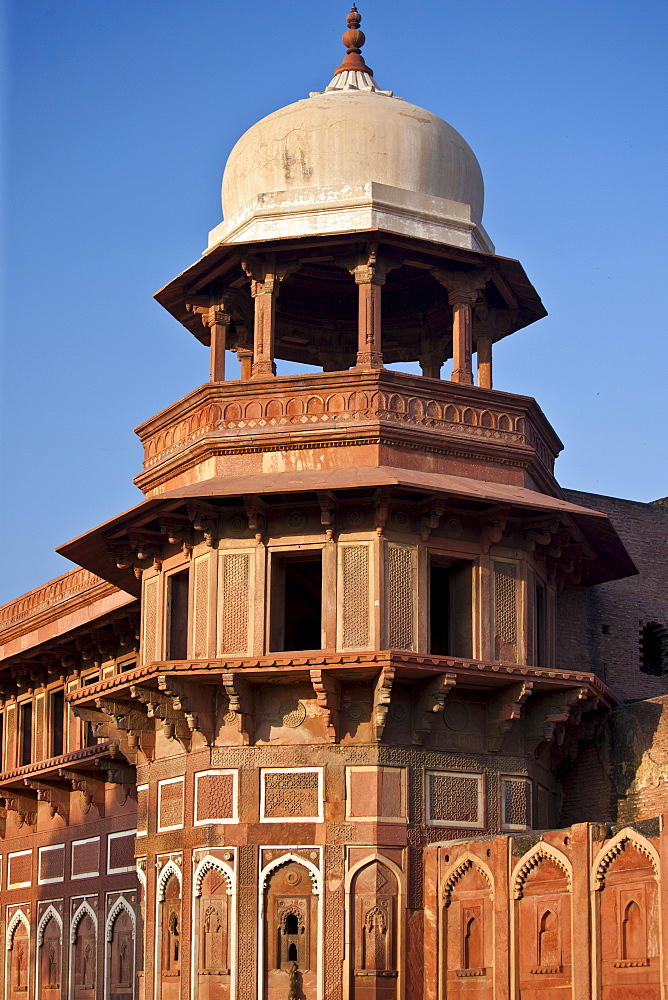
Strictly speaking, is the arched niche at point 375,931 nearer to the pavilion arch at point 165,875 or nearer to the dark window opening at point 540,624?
the pavilion arch at point 165,875

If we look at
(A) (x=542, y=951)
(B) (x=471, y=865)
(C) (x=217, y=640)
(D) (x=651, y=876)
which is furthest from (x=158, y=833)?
(D) (x=651, y=876)

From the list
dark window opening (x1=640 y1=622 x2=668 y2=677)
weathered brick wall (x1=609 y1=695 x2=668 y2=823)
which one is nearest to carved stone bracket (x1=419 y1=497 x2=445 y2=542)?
weathered brick wall (x1=609 y1=695 x2=668 y2=823)

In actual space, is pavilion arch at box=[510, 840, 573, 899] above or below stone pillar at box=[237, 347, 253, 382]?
below

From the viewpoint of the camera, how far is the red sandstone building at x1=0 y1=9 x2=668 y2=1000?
19781 millimetres

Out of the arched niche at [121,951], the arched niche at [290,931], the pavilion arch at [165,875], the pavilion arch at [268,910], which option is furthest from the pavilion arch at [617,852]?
the arched niche at [121,951]

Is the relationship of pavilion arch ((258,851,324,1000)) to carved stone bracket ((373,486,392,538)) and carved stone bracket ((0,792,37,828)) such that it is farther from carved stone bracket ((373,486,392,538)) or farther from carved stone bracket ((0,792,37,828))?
carved stone bracket ((0,792,37,828))

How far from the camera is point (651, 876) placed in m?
16.8

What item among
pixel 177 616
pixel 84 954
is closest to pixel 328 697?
pixel 177 616

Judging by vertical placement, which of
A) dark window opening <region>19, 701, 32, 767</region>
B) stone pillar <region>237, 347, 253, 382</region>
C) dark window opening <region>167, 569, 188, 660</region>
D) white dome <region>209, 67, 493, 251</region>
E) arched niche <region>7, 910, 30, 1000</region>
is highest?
white dome <region>209, 67, 493, 251</region>

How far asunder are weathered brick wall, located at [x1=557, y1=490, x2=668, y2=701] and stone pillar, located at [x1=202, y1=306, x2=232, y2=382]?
5337 millimetres

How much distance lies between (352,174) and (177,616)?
242 inches

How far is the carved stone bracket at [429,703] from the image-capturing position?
A: 20266mm

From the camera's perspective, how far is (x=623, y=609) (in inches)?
1005

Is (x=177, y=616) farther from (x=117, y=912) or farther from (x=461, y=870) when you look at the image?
(x=461, y=870)
